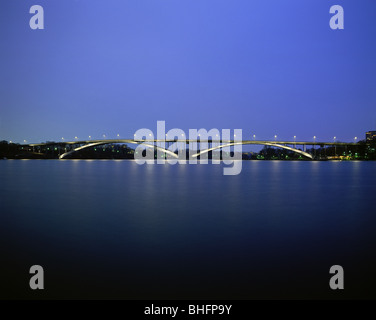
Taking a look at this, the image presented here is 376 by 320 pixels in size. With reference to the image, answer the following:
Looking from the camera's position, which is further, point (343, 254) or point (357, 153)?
point (357, 153)

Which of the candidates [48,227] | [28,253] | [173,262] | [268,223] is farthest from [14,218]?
[268,223]

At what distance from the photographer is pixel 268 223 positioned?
836cm

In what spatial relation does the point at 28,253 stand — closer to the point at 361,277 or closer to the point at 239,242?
the point at 239,242

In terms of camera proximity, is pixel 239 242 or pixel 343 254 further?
pixel 239 242

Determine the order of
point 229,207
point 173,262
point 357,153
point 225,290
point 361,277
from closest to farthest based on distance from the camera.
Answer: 1. point 225,290
2. point 361,277
3. point 173,262
4. point 229,207
5. point 357,153

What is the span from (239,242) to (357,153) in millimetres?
116392

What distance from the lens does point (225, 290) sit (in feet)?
13.1
